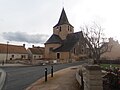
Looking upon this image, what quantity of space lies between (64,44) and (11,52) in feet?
62.7

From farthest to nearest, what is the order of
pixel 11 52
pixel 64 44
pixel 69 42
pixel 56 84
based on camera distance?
pixel 11 52
pixel 64 44
pixel 69 42
pixel 56 84

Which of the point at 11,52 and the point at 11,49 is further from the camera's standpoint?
the point at 11,49

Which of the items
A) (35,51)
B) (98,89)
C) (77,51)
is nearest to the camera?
(98,89)

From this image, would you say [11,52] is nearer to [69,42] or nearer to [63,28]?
[63,28]

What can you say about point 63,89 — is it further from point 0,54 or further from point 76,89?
point 0,54

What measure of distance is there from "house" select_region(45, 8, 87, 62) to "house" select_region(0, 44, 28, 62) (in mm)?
10851

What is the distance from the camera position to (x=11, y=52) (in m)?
59.2

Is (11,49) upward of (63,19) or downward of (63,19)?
downward

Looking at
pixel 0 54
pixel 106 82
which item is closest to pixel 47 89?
pixel 106 82

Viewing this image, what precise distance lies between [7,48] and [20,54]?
717cm

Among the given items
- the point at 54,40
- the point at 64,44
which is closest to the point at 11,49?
the point at 54,40

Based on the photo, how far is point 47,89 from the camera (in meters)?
9.41

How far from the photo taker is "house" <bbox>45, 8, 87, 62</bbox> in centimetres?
5253

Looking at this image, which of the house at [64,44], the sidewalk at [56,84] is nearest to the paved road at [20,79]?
the sidewalk at [56,84]
